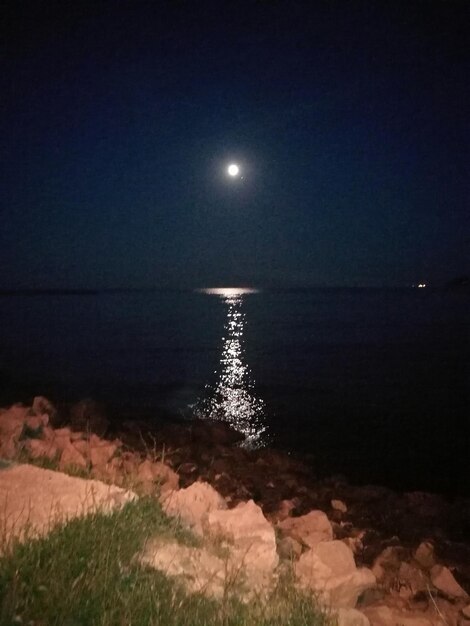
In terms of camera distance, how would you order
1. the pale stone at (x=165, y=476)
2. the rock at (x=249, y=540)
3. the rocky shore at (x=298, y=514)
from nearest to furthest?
1. the rock at (x=249, y=540)
2. the rocky shore at (x=298, y=514)
3. the pale stone at (x=165, y=476)

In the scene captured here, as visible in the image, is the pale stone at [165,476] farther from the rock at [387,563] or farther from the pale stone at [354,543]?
the rock at [387,563]

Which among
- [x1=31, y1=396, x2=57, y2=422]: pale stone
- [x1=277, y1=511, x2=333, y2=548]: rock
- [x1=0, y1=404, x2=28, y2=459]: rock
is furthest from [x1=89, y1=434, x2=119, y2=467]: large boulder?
[x1=31, y1=396, x2=57, y2=422]: pale stone

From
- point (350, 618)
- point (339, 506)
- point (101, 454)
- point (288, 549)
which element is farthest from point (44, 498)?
point (339, 506)

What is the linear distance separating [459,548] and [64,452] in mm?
7848

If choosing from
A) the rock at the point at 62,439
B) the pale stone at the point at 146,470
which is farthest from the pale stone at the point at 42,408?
the pale stone at the point at 146,470

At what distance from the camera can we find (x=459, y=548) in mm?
9227

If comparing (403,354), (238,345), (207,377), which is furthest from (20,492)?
(238,345)

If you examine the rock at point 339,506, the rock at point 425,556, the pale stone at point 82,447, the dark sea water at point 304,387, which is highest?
the pale stone at point 82,447

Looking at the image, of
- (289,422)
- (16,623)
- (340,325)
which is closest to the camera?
(16,623)

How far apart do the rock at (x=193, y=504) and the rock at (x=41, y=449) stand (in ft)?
8.44

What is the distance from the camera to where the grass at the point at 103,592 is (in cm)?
362

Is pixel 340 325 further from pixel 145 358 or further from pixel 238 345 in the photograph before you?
pixel 145 358

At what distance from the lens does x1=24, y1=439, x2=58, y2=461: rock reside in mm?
8672

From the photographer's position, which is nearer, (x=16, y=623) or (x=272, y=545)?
(x=16, y=623)
